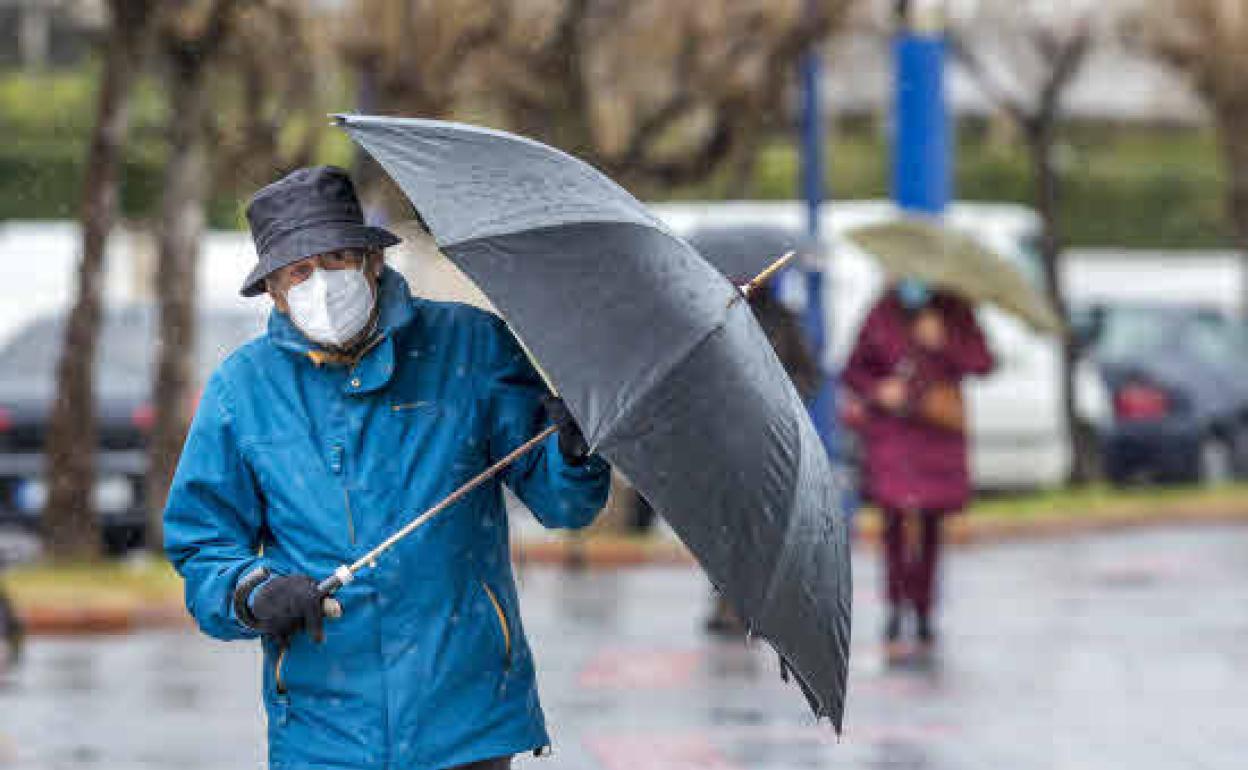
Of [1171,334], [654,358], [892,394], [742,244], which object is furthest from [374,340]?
[1171,334]

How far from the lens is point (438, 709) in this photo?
4.80 m

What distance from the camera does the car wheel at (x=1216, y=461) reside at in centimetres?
2355

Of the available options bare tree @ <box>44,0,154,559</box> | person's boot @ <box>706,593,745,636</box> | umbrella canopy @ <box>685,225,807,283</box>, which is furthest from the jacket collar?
bare tree @ <box>44,0,154,559</box>

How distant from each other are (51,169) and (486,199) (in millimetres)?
29167

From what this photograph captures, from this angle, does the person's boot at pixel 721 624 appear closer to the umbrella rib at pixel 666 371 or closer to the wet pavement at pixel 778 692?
the wet pavement at pixel 778 692

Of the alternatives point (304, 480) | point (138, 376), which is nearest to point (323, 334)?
point (304, 480)

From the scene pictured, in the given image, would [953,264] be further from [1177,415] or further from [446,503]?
[1177,415]

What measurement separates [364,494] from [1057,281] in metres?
18.3

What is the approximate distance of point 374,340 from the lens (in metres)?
4.87

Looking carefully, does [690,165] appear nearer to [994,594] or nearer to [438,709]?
[994,594]

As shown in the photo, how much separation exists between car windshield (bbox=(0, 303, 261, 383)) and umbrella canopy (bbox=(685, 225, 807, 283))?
6.71 m

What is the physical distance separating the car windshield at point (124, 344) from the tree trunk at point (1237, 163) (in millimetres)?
11983

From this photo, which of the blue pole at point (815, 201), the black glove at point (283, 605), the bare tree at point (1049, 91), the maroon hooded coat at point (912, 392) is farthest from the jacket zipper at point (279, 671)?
the bare tree at point (1049, 91)

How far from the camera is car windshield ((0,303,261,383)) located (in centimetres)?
1734
